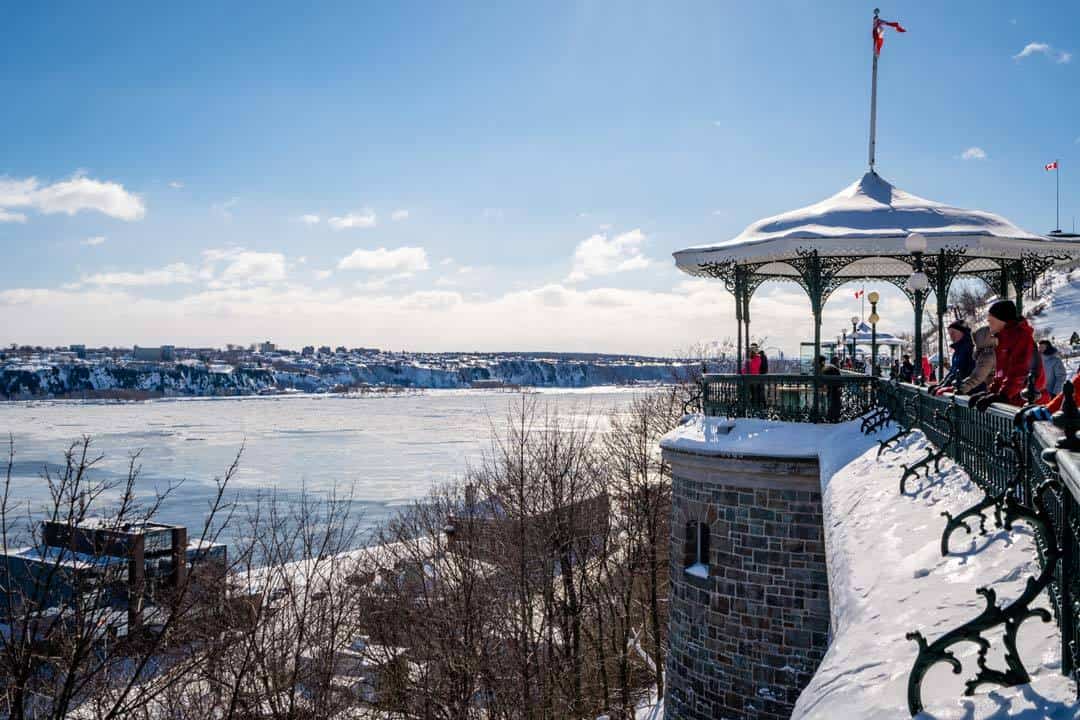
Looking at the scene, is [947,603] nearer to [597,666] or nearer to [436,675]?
[436,675]

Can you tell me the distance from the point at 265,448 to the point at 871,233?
6101 centimetres

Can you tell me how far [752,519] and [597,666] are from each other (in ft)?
45.1

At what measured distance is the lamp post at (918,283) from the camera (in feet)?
35.3

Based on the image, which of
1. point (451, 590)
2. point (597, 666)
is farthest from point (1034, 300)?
point (451, 590)

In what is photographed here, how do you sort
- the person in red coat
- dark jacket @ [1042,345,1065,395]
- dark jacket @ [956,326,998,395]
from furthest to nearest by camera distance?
dark jacket @ [1042,345,1065,395], dark jacket @ [956,326,998,395], the person in red coat

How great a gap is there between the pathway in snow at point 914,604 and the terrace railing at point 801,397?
15.9 feet

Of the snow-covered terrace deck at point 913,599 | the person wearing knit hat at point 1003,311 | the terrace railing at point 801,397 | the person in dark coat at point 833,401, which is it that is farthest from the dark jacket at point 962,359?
the person in dark coat at point 833,401

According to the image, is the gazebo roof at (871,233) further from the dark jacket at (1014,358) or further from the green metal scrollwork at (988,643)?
the green metal scrollwork at (988,643)

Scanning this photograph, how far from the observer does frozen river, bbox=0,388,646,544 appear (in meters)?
43.2

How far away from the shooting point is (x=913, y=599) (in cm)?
442

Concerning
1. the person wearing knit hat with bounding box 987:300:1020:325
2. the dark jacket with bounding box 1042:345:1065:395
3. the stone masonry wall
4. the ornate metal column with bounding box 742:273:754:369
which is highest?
the ornate metal column with bounding box 742:273:754:369

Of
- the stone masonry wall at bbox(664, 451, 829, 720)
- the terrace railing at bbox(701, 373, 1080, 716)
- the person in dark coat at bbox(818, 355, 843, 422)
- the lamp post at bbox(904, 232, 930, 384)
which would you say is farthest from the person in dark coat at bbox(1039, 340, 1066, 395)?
the stone masonry wall at bbox(664, 451, 829, 720)

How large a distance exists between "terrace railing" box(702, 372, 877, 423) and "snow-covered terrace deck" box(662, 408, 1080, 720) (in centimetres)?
388

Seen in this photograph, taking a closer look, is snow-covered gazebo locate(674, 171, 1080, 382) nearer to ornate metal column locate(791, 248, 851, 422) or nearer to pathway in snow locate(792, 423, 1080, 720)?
ornate metal column locate(791, 248, 851, 422)
